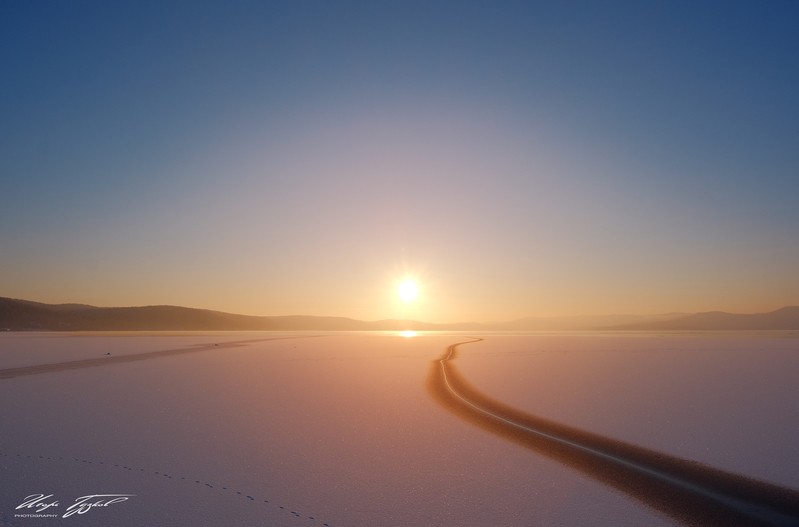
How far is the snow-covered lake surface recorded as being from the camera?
18.9 feet

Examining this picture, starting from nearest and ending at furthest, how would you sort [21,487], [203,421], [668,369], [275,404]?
[21,487]
[203,421]
[275,404]
[668,369]

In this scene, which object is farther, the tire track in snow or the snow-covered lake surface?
the snow-covered lake surface

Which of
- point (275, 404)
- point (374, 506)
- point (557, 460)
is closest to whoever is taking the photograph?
point (374, 506)

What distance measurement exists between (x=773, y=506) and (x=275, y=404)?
10.1m

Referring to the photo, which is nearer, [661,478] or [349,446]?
[661,478]

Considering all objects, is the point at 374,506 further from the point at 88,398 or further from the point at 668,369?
the point at 668,369

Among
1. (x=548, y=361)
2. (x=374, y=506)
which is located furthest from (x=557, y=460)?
(x=548, y=361)

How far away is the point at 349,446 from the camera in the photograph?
8711 millimetres

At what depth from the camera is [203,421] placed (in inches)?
421

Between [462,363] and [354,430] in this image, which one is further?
[462,363]

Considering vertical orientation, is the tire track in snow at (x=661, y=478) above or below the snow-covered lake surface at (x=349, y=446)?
below

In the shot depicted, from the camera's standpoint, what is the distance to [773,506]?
18.8 ft

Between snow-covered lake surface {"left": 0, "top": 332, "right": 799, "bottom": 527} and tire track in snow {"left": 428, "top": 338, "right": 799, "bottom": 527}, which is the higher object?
snow-covered lake surface {"left": 0, "top": 332, "right": 799, "bottom": 527}

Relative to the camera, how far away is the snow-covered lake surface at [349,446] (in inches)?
226
